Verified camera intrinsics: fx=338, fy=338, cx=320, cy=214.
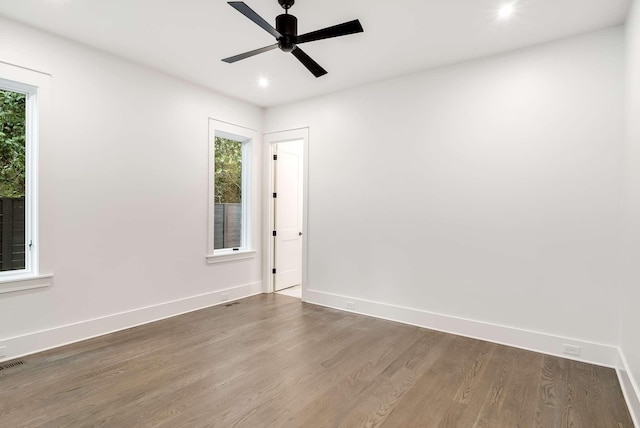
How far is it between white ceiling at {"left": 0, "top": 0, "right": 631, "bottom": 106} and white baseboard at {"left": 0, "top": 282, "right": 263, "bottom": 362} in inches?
108

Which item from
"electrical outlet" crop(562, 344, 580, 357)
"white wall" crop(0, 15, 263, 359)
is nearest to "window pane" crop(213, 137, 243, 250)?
"white wall" crop(0, 15, 263, 359)

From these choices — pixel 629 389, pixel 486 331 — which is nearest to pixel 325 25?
pixel 486 331

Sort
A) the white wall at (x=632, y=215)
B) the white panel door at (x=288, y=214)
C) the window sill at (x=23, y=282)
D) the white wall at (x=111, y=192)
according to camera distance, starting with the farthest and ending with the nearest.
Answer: the white panel door at (x=288, y=214) < the white wall at (x=111, y=192) < the window sill at (x=23, y=282) < the white wall at (x=632, y=215)

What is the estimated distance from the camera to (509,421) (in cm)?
212

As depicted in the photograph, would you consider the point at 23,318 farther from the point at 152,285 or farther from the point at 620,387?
the point at 620,387

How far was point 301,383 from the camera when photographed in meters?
2.54

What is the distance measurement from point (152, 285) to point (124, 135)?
170 cm

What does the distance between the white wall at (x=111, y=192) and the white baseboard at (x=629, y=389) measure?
4197mm

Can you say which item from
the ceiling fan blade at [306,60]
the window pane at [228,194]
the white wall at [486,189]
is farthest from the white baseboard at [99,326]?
the ceiling fan blade at [306,60]

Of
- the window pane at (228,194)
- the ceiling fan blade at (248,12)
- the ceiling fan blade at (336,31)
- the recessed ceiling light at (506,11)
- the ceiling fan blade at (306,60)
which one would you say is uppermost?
the recessed ceiling light at (506,11)

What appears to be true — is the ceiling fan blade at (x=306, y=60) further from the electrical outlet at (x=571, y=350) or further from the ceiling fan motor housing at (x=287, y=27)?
the electrical outlet at (x=571, y=350)

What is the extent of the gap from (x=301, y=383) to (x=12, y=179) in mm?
3084

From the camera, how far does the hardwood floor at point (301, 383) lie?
2.12 m

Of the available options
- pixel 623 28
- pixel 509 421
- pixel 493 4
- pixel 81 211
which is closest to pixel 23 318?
pixel 81 211
